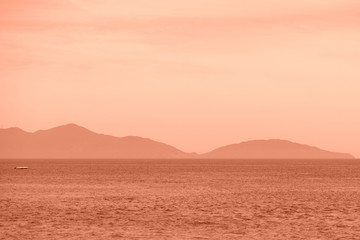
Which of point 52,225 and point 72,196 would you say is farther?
point 72,196

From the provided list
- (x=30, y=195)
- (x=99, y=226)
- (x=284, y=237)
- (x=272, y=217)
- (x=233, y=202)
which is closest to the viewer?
(x=284, y=237)

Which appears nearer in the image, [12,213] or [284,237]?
[284,237]

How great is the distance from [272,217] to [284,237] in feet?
48.2

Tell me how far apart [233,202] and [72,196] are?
29342 mm

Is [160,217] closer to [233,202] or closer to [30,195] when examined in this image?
[233,202]

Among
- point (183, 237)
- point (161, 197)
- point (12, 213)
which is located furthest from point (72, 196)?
point (183, 237)

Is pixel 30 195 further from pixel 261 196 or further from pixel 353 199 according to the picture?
pixel 353 199

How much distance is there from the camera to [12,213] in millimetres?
74062

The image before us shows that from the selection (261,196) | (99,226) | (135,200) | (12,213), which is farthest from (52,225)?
(261,196)

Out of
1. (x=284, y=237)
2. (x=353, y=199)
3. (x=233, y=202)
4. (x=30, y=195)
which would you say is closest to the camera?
(x=284, y=237)

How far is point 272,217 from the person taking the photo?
70188 millimetres

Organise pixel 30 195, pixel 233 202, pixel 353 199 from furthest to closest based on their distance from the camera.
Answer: pixel 30 195 < pixel 353 199 < pixel 233 202

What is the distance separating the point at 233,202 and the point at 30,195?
37.8 m

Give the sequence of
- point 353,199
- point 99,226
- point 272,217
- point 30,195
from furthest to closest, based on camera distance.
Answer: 1. point 30,195
2. point 353,199
3. point 272,217
4. point 99,226
